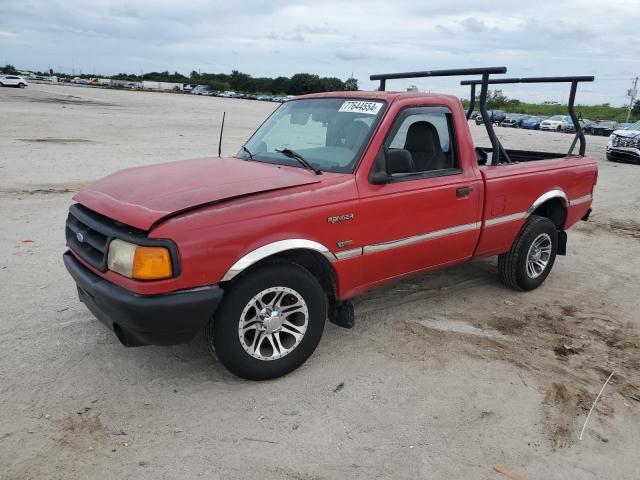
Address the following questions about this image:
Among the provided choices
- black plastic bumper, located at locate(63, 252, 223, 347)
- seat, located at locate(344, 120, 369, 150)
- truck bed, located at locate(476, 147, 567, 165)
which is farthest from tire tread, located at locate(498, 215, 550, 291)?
black plastic bumper, located at locate(63, 252, 223, 347)

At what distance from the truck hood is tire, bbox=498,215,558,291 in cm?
255

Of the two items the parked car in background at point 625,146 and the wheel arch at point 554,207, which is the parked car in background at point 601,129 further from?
the wheel arch at point 554,207

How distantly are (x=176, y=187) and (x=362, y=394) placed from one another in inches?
70.7

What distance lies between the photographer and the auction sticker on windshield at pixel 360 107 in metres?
4.04

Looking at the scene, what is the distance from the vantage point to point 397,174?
13.1ft

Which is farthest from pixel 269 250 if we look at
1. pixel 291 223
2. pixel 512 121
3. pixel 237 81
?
pixel 237 81

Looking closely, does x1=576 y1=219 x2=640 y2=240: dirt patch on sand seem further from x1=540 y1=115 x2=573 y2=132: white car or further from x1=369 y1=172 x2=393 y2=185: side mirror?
x1=540 y1=115 x2=573 y2=132: white car

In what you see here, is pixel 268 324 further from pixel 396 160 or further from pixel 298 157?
pixel 396 160

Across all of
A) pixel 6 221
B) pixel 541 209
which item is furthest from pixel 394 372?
pixel 6 221

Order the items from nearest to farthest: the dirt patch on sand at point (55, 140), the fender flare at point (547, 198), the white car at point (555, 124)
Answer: the fender flare at point (547, 198) → the dirt patch on sand at point (55, 140) → the white car at point (555, 124)

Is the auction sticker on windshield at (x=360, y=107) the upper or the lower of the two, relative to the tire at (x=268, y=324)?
upper

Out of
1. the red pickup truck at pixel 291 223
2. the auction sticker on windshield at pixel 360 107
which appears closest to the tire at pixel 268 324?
the red pickup truck at pixel 291 223

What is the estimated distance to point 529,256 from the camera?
5.41 m

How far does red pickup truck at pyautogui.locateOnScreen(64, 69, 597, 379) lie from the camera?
3.02m
